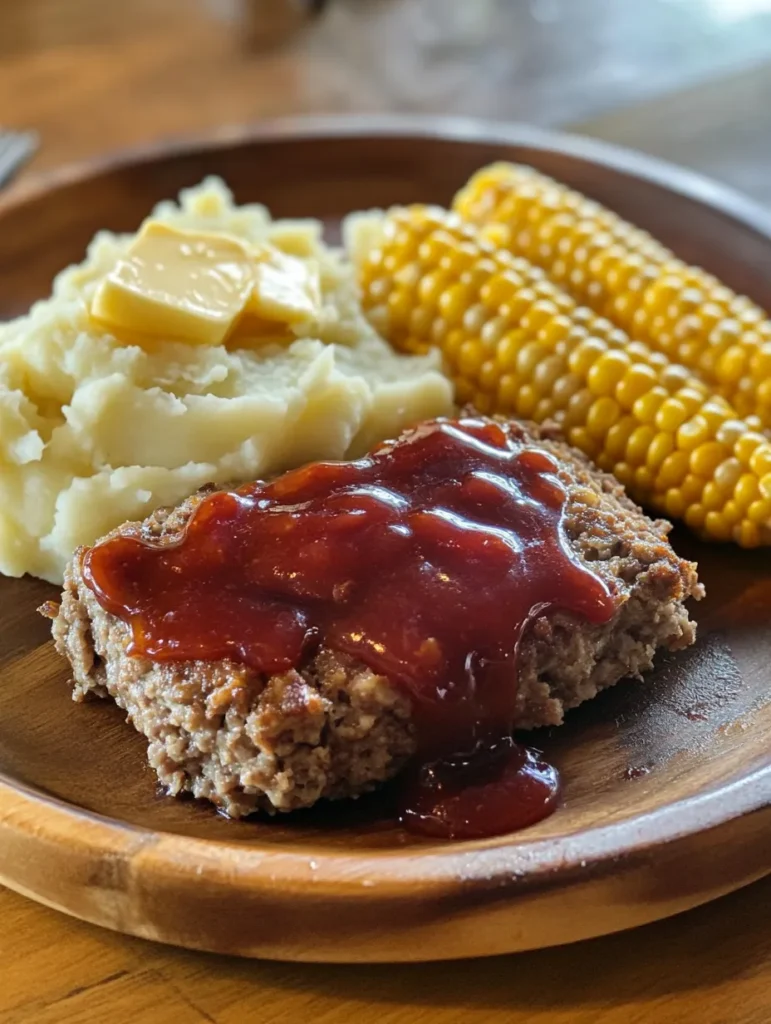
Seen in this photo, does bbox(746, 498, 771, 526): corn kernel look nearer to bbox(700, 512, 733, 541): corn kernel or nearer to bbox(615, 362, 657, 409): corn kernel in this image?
bbox(700, 512, 733, 541): corn kernel

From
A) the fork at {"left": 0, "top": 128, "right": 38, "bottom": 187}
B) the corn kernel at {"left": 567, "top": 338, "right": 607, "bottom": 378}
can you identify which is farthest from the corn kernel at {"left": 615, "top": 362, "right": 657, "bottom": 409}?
the fork at {"left": 0, "top": 128, "right": 38, "bottom": 187}

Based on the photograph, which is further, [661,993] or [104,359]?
[104,359]

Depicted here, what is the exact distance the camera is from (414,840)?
2.43 m

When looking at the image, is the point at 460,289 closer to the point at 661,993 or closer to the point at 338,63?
the point at 661,993

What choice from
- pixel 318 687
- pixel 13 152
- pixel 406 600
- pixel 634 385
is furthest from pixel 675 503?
pixel 13 152

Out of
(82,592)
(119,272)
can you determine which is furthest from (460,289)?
(82,592)

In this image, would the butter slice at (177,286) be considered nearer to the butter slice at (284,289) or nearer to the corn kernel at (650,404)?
the butter slice at (284,289)

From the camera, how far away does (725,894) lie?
2.35 metres

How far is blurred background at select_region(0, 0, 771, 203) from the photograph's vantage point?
5754mm

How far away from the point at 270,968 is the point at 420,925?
41 centimetres

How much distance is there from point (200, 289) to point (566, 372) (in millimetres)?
1239

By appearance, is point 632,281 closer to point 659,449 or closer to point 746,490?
point 659,449

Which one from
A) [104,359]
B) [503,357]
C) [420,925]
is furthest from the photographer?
[503,357]

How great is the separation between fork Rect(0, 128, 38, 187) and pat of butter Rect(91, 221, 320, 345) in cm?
188
